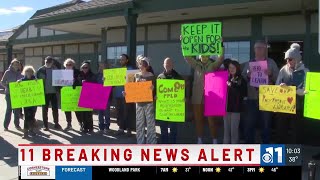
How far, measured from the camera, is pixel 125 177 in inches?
139

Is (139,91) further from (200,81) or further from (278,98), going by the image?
(278,98)

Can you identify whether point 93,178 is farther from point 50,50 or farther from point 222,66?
point 50,50

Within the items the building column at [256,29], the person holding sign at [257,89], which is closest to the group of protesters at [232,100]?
the person holding sign at [257,89]

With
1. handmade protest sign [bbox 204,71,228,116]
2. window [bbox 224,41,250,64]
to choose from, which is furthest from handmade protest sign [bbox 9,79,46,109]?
window [bbox 224,41,250,64]

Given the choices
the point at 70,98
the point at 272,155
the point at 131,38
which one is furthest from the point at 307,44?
the point at 272,155

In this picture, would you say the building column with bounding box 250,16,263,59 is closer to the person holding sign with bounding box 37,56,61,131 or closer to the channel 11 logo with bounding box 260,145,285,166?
the person holding sign with bounding box 37,56,61,131

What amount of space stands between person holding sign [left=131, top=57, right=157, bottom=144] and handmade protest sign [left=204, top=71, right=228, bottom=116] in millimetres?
997

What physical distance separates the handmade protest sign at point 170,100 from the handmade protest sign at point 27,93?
2.83 meters

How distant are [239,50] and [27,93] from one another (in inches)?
207

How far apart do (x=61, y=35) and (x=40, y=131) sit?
35.6 ft

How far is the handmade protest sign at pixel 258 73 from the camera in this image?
6.96 meters

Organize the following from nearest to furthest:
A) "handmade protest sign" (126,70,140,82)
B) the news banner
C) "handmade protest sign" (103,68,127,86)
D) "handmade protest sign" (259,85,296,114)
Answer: the news banner < "handmade protest sign" (259,85,296,114) < "handmade protest sign" (126,70,140,82) < "handmade protest sign" (103,68,127,86)

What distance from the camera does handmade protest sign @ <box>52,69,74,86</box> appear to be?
9.07 m

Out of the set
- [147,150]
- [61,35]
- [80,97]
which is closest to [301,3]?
[80,97]
